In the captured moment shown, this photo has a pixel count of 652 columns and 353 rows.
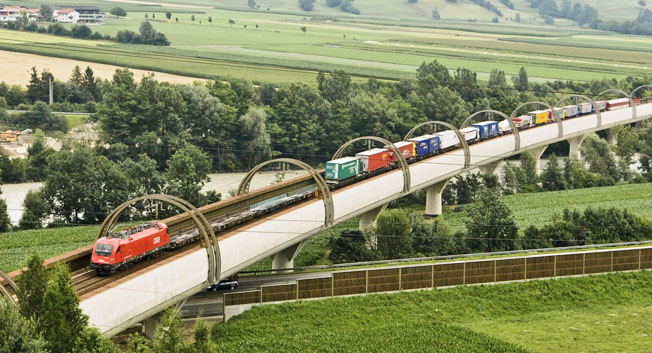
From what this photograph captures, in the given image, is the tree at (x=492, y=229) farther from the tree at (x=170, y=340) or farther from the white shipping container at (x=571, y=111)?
the white shipping container at (x=571, y=111)

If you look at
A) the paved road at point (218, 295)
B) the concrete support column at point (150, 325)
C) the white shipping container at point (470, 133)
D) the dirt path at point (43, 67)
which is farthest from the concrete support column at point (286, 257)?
the dirt path at point (43, 67)

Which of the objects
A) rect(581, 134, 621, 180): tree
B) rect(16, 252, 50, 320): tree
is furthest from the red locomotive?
rect(581, 134, 621, 180): tree

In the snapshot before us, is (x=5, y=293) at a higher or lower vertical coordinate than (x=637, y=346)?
higher

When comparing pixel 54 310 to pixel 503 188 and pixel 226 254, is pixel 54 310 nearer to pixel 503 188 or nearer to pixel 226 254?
pixel 226 254

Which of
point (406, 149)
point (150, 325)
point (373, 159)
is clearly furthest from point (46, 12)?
point (150, 325)

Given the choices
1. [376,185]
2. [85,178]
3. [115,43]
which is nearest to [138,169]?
[85,178]
